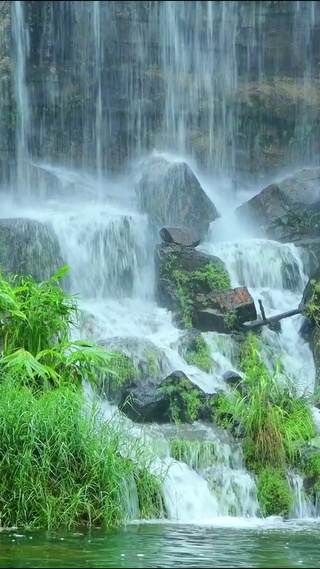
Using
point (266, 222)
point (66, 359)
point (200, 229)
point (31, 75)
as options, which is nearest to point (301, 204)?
point (266, 222)

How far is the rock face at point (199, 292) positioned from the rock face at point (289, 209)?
9.23 feet

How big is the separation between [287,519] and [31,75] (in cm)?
1411

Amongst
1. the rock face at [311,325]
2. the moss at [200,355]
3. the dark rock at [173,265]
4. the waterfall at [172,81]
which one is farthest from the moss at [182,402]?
the waterfall at [172,81]

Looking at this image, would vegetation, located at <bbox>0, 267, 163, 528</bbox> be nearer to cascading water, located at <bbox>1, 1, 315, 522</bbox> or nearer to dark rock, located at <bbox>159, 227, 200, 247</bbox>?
dark rock, located at <bbox>159, 227, 200, 247</bbox>

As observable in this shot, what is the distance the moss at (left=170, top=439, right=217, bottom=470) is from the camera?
36.3 feet

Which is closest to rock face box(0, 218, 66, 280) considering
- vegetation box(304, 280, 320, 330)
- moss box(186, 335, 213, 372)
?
moss box(186, 335, 213, 372)

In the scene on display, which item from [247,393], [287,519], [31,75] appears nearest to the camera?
[287,519]

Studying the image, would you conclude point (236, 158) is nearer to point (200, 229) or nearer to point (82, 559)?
point (200, 229)

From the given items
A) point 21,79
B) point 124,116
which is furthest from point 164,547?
point 124,116

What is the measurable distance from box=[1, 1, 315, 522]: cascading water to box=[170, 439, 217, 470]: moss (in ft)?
20.9

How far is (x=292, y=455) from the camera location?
1127 centimetres

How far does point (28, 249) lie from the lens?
1670 cm

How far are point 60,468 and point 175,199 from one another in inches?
433

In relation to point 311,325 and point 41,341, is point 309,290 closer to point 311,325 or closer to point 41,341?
point 311,325
